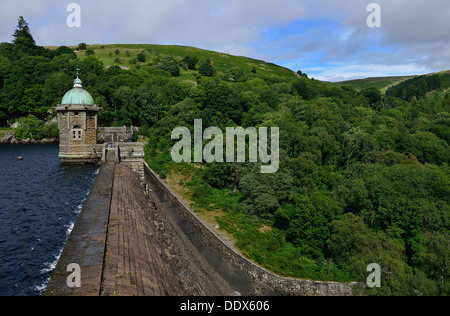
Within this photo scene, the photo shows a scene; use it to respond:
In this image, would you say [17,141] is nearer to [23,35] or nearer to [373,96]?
[23,35]

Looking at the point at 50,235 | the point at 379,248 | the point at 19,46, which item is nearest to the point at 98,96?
the point at 19,46

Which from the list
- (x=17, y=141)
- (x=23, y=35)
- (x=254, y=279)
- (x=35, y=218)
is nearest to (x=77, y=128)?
(x=35, y=218)

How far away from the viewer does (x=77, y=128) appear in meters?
42.5

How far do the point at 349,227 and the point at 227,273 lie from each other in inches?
537

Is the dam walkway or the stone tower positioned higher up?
the stone tower

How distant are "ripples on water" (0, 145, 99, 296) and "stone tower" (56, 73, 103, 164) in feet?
9.72

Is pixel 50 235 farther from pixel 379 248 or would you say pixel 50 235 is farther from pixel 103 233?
pixel 379 248

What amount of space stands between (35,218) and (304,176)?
34.8 meters

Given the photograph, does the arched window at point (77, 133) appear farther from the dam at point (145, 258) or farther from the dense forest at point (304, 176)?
the dense forest at point (304, 176)

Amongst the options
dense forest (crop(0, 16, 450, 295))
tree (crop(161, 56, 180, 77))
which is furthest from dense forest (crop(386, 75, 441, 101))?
tree (crop(161, 56, 180, 77))

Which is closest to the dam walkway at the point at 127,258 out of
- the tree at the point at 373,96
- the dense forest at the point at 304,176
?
the dense forest at the point at 304,176

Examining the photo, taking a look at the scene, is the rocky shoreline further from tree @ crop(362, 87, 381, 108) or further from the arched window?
tree @ crop(362, 87, 381, 108)

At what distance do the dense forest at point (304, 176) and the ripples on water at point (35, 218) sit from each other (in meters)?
17.0

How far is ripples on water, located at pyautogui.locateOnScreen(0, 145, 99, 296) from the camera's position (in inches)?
599
